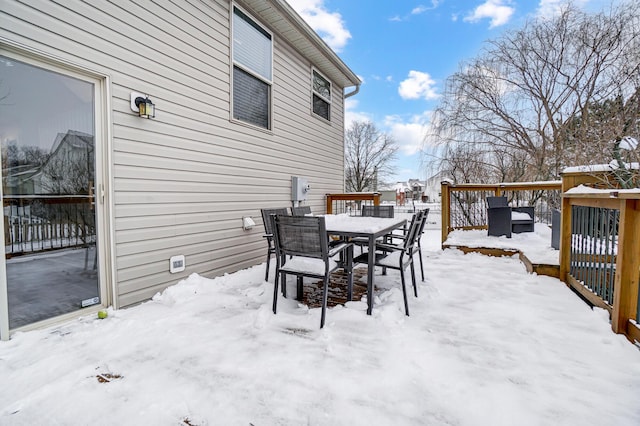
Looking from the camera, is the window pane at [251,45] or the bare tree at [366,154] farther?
the bare tree at [366,154]

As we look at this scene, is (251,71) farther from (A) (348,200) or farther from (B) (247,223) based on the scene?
(A) (348,200)

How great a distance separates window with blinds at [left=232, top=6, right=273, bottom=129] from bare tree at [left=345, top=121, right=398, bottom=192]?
60.5 ft

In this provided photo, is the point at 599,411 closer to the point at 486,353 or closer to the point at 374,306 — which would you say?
the point at 486,353

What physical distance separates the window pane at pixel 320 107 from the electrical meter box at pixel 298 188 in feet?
5.17

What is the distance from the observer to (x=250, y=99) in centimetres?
426

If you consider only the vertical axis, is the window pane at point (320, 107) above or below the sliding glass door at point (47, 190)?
above

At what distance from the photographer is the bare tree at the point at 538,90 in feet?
21.2

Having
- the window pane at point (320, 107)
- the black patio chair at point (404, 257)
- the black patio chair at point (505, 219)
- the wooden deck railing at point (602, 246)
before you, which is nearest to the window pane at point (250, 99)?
the window pane at point (320, 107)

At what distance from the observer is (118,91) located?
8.59 ft

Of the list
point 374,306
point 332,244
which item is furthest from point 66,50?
point 374,306

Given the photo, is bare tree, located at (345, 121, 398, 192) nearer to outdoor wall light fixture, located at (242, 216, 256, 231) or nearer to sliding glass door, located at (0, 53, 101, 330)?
outdoor wall light fixture, located at (242, 216, 256, 231)

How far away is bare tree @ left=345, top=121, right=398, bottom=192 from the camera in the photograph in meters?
23.0

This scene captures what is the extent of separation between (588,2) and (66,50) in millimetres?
9609

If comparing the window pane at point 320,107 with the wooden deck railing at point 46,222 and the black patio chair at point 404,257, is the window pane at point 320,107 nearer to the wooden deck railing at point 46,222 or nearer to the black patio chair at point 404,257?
the black patio chair at point 404,257
